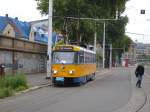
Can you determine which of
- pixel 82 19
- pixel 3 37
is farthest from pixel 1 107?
pixel 82 19

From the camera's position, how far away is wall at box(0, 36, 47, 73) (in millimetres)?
42466

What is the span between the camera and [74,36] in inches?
2344

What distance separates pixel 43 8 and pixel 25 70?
35.1ft

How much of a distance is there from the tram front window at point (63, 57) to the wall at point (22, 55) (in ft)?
25.6

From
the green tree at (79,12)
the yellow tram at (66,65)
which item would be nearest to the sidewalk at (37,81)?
the yellow tram at (66,65)

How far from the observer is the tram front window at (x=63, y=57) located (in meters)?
34.5

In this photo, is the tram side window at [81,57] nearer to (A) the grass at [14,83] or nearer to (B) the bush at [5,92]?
(A) the grass at [14,83]

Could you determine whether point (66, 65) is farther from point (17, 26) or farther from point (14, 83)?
point (17, 26)

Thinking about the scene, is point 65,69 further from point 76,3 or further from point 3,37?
point 76,3

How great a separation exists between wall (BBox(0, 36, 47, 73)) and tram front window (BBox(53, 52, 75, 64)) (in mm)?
7804

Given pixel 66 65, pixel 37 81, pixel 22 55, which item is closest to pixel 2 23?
pixel 22 55

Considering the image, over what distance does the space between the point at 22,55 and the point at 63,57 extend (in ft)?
45.9

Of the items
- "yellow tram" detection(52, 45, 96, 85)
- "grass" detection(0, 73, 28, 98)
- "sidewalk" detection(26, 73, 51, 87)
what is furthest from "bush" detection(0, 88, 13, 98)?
"yellow tram" detection(52, 45, 96, 85)

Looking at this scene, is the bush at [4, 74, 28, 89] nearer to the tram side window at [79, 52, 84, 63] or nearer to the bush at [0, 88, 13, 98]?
the bush at [0, 88, 13, 98]
